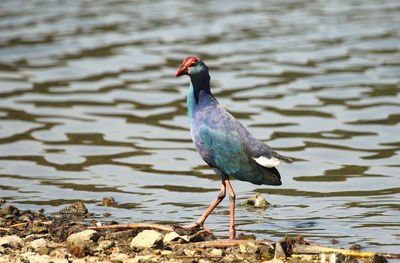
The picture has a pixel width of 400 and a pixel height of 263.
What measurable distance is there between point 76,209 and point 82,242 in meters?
1.77

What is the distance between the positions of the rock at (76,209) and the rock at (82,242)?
1339 mm

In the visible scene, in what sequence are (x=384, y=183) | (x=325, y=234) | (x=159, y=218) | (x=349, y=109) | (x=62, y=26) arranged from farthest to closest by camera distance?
(x=62, y=26) < (x=349, y=109) < (x=384, y=183) < (x=159, y=218) < (x=325, y=234)

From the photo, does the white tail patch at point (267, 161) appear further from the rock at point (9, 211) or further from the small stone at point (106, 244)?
the rock at point (9, 211)

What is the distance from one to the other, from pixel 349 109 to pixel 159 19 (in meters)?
10.1

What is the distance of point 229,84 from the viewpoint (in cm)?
1526

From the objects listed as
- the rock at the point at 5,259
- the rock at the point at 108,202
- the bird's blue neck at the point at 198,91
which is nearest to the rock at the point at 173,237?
the bird's blue neck at the point at 198,91

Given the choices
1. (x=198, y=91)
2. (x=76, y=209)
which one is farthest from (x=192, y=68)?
(x=76, y=209)

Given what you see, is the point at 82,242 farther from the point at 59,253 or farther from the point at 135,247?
the point at 135,247

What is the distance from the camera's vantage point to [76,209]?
28.9 feet

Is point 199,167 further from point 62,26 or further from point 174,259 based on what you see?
point 62,26

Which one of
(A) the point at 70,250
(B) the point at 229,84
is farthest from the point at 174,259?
(B) the point at 229,84

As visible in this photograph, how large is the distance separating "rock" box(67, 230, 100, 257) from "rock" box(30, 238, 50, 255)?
0.21 m

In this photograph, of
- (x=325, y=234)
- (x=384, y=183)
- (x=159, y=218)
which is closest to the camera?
(x=325, y=234)

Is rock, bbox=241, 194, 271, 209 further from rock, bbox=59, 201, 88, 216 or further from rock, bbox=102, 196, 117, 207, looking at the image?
rock, bbox=59, 201, 88, 216
